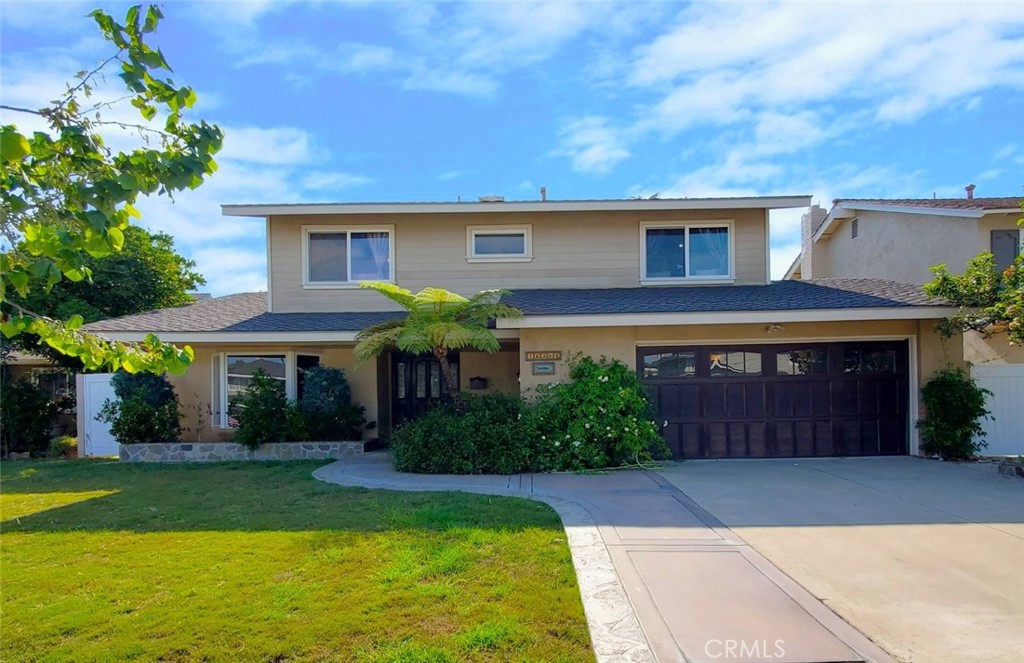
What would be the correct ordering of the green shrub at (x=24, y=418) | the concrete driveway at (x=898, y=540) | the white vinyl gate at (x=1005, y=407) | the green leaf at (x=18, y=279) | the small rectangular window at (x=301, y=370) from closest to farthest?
the green leaf at (x=18, y=279) → the concrete driveway at (x=898, y=540) → the white vinyl gate at (x=1005, y=407) → the small rectangular window at (x=301, y=370) → the green shrub at (x=24, y=418)

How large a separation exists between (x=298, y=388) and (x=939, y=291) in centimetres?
1183

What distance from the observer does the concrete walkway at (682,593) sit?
151 inches

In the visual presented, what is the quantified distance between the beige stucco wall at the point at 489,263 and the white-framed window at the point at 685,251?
0.50 ft

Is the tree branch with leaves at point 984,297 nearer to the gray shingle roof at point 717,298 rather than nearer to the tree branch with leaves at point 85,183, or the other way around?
the gray shingle roof at point 717,298

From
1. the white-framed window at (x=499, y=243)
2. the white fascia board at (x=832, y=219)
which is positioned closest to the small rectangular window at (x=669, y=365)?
the white-framed window at (x=499, y=243)

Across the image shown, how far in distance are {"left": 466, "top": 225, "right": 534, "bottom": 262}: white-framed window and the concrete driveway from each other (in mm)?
5822

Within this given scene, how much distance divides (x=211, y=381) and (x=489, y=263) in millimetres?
6264

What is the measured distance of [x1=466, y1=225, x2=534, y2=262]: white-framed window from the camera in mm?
13477

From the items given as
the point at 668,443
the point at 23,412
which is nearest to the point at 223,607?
the point at 668,443

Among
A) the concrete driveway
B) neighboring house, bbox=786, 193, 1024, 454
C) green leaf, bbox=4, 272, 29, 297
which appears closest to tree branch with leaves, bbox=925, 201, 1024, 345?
neighboring house, bbox=786, 193, 1024, 454

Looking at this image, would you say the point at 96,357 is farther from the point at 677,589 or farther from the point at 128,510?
the point at 128,510

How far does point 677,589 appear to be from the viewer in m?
4.81

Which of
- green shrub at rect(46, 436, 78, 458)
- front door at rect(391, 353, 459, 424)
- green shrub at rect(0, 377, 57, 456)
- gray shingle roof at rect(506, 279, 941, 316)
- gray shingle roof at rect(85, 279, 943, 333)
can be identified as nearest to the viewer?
gray shingle roof at rect(506, 279, 941, 316)

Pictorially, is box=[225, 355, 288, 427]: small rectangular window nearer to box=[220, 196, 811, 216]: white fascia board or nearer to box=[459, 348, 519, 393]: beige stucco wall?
box=[220, 196, 811, 216]: white fascia board
